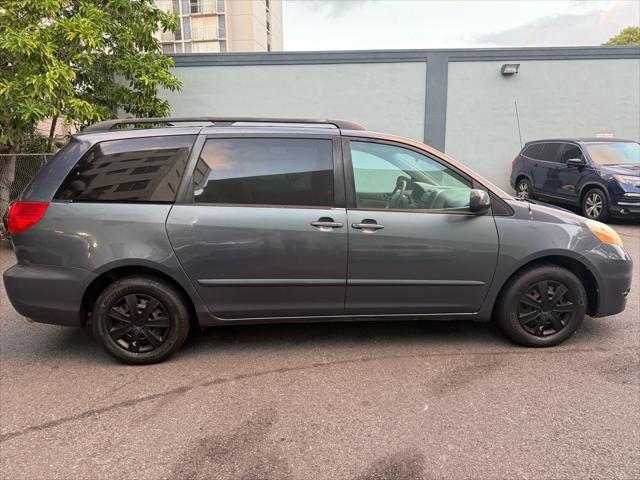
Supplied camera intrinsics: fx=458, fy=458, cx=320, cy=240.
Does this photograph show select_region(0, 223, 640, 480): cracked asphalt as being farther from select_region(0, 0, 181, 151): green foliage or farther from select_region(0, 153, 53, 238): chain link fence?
select_region(0, 153, 53, 238): chain link fence

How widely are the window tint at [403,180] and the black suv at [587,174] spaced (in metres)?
6.20

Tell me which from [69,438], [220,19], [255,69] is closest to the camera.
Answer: [69,438]

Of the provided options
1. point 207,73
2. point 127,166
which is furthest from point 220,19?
point 127,166

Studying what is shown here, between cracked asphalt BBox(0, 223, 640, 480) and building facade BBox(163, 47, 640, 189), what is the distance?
9069 millimetres

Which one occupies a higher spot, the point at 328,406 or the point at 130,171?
the point at 130,171

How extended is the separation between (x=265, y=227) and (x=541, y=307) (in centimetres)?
225

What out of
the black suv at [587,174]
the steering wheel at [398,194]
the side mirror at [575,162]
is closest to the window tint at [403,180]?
the steering wheel at [398,194]

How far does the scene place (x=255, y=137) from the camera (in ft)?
11.5

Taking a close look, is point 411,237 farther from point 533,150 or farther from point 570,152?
point 533,150

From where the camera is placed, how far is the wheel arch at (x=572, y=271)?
11.8ft

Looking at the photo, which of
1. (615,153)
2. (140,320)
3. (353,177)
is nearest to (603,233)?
(353,177)

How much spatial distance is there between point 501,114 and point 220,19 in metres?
48.2

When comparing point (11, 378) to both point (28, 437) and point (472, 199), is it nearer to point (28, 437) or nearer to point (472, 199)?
point (28, 437)

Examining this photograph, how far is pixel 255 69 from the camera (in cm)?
1195
